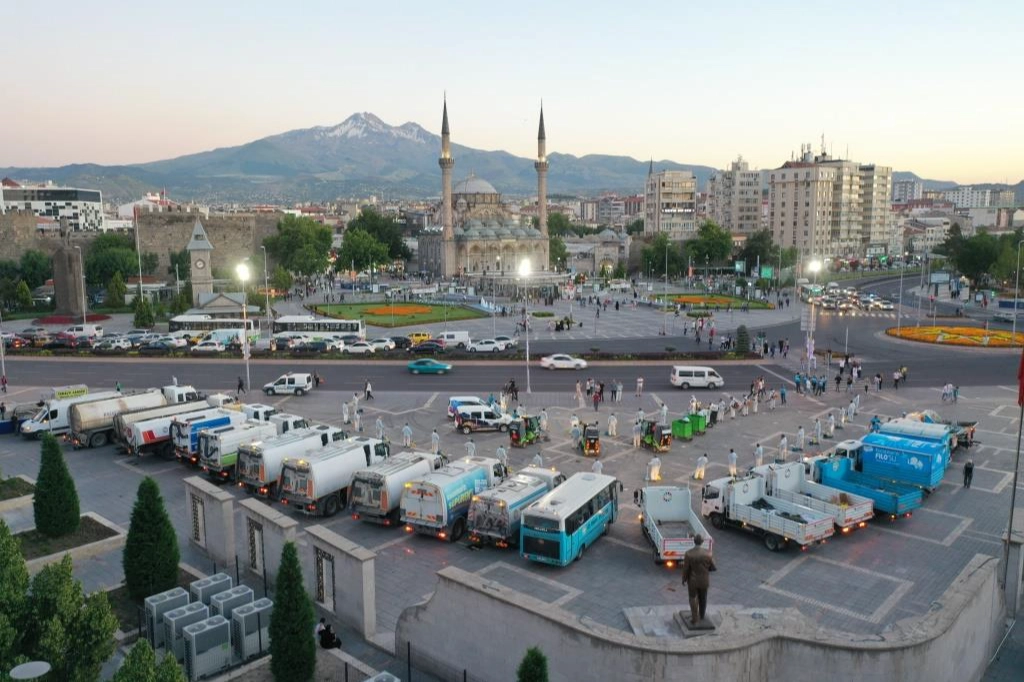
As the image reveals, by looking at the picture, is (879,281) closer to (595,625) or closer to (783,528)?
(783,528)

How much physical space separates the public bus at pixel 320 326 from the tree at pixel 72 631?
4358 centimetres

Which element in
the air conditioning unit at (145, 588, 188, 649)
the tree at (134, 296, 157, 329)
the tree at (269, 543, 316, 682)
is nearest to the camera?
the tree at (269, 543, 316, 682)

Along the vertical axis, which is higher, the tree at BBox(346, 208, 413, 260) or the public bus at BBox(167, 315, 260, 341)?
the tree at BBox(346, 208, 413, 260)

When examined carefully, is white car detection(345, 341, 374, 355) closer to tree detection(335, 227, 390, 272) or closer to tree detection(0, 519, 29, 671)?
tree detection(0, 519, 29, 671)

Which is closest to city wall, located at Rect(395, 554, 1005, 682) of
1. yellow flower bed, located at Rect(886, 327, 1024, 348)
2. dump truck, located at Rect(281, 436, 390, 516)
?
dump truck, located at Rect(281, 436, 390, 516)

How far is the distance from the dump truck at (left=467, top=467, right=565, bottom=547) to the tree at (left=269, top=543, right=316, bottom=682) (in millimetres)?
7320

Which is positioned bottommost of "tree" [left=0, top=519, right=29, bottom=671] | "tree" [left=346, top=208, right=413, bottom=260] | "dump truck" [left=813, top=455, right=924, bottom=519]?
"dump truck" [left=813, top=455, right=924, bottom=519]

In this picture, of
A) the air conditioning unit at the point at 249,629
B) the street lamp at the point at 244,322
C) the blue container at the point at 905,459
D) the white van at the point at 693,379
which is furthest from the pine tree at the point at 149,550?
the white van at the point at 693,379

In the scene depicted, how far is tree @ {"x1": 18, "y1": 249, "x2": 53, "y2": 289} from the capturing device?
88.6 m

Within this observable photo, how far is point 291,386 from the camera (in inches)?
1564

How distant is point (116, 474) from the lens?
87.7ft

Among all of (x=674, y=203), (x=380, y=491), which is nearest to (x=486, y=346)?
(x=380, y=491)

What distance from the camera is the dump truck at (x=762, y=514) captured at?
19406 millimetres

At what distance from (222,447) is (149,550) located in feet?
29.9
